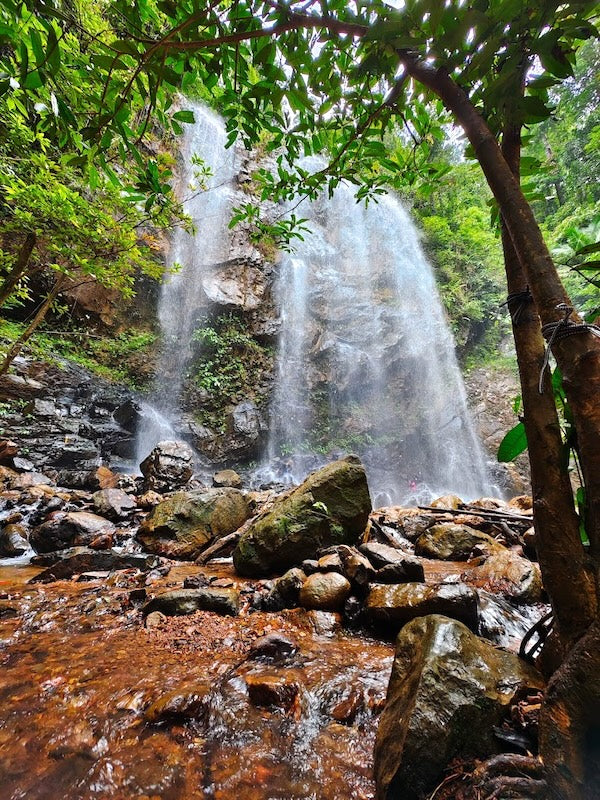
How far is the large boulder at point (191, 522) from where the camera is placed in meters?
4.80

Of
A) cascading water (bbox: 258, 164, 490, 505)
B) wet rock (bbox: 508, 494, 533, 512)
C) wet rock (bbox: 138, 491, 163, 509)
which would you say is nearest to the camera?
wet rock (bbox: 138, 491, 163, 509)

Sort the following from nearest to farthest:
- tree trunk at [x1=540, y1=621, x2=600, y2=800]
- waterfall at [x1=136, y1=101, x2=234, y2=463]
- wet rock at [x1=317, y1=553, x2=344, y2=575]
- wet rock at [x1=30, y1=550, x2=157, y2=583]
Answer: tree trunk at [x1=540, y1=621, x2=600, y2=800], wet rock at [x1=317, y1=553, x2=344, y2=575], wet rock at [x1=30, y1=550, x2=157, y2=583], waterfall at [x1=136, y1=101, x2=234, y2=463]

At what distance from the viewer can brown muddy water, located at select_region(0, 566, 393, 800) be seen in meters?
1.31

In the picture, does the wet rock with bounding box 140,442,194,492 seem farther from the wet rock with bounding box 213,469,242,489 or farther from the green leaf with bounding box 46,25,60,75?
the green leaf with bounding box 46,25,60,75

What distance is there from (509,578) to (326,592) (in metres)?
1.74

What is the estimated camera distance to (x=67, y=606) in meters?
2.96

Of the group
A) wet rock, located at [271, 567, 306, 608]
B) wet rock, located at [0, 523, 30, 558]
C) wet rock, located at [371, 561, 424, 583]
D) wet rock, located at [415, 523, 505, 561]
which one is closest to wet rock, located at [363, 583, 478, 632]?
wet rock, located at [371, 561, 424, 583]

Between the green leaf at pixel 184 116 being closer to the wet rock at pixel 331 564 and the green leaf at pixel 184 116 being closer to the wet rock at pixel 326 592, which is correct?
the wet rock at pixel 326 592

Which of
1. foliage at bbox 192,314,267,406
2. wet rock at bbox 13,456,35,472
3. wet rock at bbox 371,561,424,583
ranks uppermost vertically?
foliage at bbox 192,314,267,406

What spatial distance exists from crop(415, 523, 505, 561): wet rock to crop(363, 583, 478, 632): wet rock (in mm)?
1995

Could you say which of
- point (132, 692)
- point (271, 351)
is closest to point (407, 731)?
point (132, 692)

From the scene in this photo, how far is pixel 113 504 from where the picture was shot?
20.4 feet

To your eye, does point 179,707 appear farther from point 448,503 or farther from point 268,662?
point 448,503

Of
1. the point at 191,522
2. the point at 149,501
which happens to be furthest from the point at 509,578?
the point at 149,501
